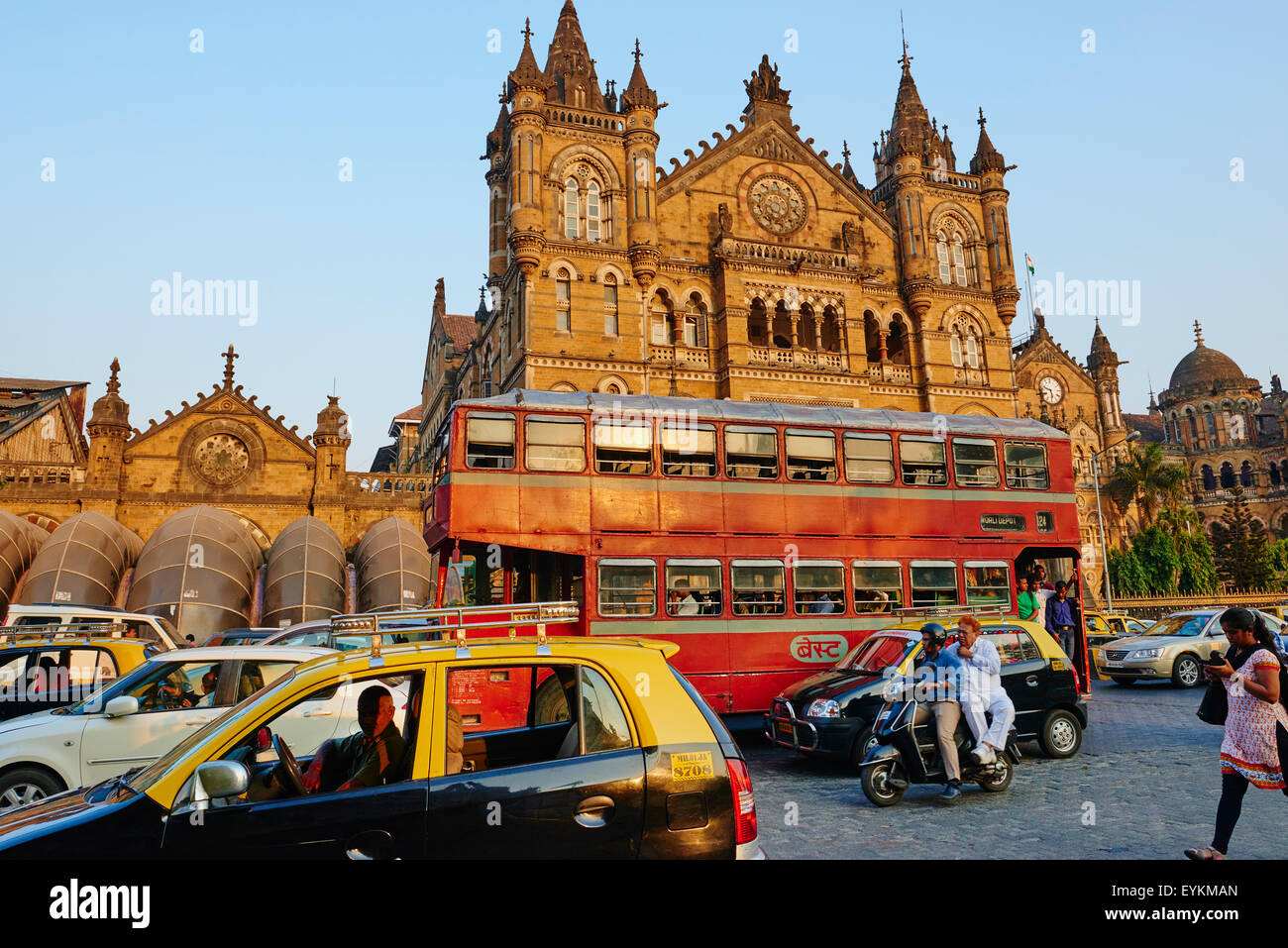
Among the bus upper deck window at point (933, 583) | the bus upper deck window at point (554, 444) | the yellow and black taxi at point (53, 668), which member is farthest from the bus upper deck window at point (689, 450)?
the yellow and black taxi at point (53, 668)

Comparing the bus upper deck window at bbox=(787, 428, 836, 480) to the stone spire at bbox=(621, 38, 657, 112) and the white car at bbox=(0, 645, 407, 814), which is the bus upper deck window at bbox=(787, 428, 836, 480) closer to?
the white car at bbox=(0, 645, 407, 814)

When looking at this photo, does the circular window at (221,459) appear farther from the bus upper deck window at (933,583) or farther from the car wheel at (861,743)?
the car wheel at (861,743)

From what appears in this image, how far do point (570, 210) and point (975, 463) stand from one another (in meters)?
24.7

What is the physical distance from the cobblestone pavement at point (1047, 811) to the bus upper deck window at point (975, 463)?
5.22 meters

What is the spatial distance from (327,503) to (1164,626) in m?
27.9

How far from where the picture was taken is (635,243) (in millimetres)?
35500

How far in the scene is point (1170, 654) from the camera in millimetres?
19172

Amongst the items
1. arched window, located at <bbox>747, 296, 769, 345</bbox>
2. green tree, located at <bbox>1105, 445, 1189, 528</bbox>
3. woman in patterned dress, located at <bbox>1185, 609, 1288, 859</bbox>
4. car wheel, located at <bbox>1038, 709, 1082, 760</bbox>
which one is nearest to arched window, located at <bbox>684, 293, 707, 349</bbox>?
arched window, located at <bbox>747, 296, 769, 345</bbox>

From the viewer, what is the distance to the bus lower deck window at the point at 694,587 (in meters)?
14.0

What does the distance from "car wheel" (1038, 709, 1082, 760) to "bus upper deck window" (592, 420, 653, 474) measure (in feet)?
23.2

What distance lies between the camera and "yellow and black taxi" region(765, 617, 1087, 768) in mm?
10906
